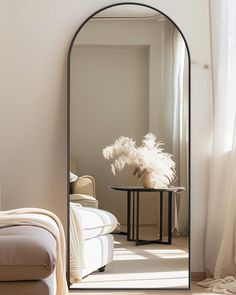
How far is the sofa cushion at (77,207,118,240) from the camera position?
14.0 feet

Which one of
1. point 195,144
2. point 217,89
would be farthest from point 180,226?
point 217,89

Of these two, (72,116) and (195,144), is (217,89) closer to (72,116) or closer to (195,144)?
(195,144)

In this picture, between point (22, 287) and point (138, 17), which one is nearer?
point (22, 287)

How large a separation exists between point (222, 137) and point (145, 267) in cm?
104

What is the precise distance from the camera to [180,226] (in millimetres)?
4352

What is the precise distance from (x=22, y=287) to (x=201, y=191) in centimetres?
192

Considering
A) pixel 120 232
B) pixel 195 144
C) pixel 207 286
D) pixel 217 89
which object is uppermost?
pixel 217 89

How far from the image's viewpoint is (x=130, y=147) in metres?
4.36

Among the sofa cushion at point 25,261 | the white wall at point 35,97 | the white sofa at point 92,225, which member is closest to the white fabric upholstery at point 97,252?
the white sofa at point 92,225

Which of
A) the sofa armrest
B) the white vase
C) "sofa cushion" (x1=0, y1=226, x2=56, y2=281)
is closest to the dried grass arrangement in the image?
the white vase

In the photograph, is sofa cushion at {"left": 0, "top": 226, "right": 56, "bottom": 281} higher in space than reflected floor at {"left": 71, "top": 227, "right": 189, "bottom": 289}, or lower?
higher

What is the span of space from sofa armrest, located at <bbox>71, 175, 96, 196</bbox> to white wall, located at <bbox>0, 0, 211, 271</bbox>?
135 mm

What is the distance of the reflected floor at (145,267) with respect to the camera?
4.31 meters

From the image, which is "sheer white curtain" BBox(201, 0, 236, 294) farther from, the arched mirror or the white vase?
the white vase
